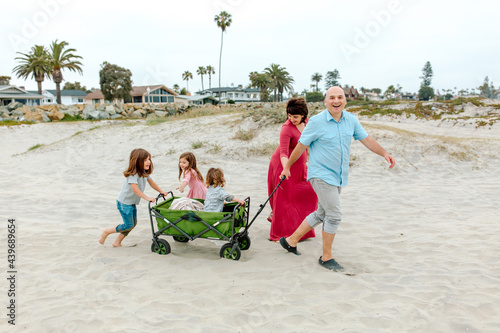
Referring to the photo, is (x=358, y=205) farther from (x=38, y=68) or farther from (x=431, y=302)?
(x=38, y=68)

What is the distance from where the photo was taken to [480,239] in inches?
193

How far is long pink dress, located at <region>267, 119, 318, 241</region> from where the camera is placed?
4.66 metres

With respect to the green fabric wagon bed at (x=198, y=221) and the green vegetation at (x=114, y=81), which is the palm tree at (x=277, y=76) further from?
the green fabric wagon bed at (x=198, y=221)

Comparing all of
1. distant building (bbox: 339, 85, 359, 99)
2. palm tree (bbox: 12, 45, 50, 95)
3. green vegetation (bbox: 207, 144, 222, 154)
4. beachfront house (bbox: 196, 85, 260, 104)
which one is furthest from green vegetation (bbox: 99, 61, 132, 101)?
green vegetation (bbox: 207, 144, 222, 154)

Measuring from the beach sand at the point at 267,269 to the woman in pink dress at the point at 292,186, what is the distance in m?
0.38

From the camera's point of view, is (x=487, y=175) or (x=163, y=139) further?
(x=163, y=139)

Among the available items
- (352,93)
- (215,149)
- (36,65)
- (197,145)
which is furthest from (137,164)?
(352,93)

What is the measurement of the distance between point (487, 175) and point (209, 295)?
8661 mm

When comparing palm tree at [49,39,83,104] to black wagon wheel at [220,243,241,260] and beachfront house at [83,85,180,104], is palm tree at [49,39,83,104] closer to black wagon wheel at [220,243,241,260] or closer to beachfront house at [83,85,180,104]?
beachfront house at [83,85,180,104]

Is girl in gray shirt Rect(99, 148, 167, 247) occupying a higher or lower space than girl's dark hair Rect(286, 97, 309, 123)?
lower

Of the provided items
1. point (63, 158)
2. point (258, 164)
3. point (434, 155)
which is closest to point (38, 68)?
point (63, 158)

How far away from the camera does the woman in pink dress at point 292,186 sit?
4656 mm

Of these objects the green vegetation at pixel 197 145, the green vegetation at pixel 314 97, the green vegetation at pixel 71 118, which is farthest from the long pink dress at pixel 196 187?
the green vegetation at pixel 314 97

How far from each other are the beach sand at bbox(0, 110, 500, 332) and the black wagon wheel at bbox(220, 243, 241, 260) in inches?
3.0
